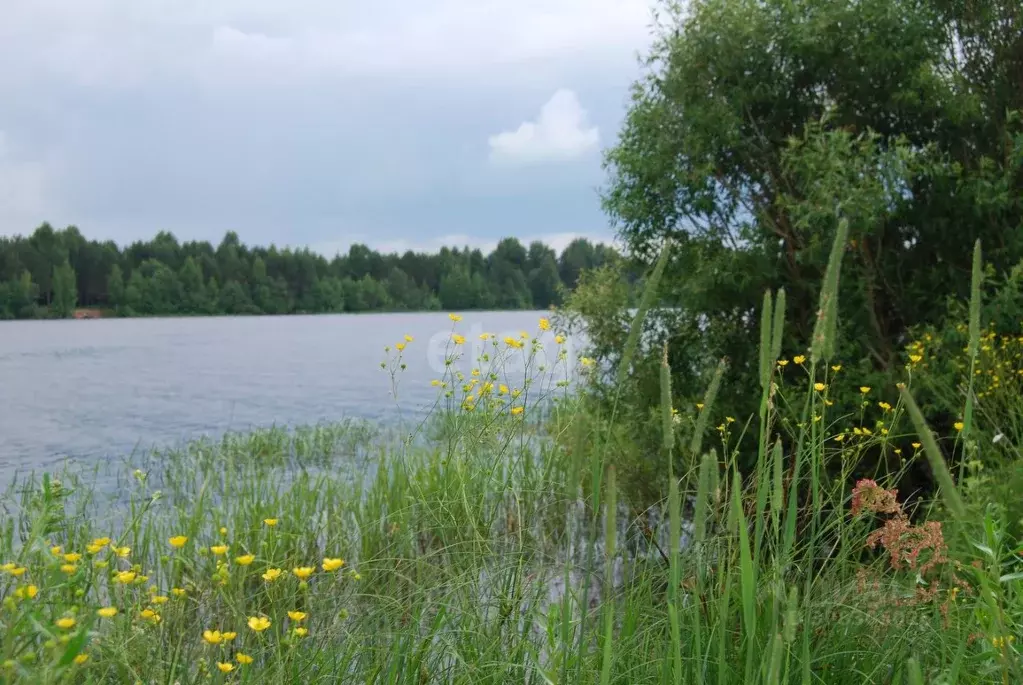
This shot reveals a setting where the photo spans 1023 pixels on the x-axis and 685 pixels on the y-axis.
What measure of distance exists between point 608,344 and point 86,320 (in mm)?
44773

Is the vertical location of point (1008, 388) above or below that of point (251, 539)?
above

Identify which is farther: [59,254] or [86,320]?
[86,320]

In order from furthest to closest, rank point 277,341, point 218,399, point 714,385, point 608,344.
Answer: point 277,341 → point 218,399 → point 608,344 → point 714,385

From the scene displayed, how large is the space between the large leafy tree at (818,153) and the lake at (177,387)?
1693mm

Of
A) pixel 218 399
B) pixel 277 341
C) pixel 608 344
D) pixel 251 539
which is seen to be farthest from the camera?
pixel 277 341

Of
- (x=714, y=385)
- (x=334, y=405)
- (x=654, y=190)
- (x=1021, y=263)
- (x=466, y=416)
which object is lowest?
(x=334, y=405)

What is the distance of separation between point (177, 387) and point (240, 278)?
119 feet

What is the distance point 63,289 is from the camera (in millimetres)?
39312

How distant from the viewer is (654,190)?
7.46m

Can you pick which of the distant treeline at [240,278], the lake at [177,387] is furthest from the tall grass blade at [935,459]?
the distant treeline at [240,278]

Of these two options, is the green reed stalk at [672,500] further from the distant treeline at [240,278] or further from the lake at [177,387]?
the distant treeline at [240,278]

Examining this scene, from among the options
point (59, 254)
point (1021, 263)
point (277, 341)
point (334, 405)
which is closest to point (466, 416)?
point (1021, 263)

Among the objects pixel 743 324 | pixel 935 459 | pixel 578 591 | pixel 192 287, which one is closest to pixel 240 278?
pixel 192 287

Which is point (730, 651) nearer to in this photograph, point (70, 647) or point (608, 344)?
point (70, 647)
